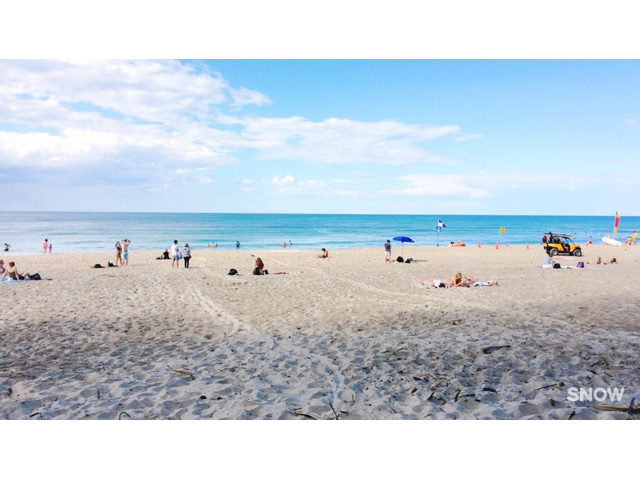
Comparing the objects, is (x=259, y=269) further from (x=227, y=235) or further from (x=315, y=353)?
(x=227, y=235)

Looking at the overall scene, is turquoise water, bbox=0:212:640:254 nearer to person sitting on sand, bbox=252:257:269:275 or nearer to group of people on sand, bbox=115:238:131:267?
group of people on sand, bbox=115:238:131:267

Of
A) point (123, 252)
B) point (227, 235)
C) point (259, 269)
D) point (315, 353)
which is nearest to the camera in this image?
point (315, 353)

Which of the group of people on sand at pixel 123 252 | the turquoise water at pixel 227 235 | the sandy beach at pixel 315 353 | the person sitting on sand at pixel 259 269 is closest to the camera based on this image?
the sandy beach at pixel 315 353

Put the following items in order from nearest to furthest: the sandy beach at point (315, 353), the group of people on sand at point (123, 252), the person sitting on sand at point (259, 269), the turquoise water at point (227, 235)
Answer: the sandy beach at point (315, 353) < the person sitting on sand at point (259, 269) < the group of people on sand at point (123, 252) < the turquoise water at point (227, 235)

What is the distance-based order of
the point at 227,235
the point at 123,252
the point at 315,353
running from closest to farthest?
the point at 315,353 → the point at 123,252 → the point at 227,235

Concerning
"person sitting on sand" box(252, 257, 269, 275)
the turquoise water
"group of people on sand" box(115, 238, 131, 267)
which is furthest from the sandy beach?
the turquoise water

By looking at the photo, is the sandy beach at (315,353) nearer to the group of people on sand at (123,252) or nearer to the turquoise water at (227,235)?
the group of people on sand at (123,252)

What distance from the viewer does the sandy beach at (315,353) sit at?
199 inches

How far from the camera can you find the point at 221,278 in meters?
17.9

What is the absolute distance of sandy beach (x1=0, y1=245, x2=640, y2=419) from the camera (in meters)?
5.06

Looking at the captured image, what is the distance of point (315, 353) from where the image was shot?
724cm

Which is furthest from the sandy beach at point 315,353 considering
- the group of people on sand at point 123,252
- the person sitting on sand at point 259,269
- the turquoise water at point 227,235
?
the turquoise water at point 227,235

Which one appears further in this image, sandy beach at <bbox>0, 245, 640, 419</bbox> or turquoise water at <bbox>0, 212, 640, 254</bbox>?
turquoise water at <bbox>0, 212, 640, 254</bbox>

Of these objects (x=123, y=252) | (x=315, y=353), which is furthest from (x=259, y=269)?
(x=315, y=353)
